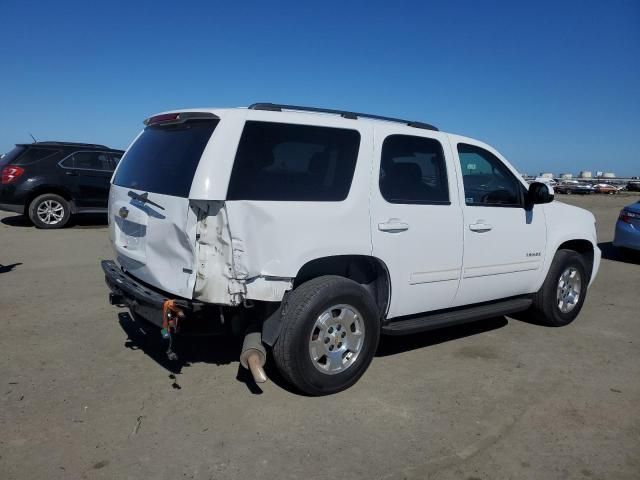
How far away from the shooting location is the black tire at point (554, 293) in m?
5.37

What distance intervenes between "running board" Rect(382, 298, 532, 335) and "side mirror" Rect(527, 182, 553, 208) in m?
0.95

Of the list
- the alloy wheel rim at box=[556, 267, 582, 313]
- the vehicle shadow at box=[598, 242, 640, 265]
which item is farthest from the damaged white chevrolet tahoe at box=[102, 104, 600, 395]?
the vehicle shadow at box=[598, 242, 640, 265]

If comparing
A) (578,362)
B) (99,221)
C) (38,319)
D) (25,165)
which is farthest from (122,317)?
(99,221)

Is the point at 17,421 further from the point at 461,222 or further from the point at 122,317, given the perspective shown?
the point at 461,222

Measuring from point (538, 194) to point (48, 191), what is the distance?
10061 millimetres

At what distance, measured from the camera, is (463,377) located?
4227 mm

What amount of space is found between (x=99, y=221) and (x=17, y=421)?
10.3m

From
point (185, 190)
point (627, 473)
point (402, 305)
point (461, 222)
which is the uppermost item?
point (185, 190)

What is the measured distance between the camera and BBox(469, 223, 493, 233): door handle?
14.8 feet

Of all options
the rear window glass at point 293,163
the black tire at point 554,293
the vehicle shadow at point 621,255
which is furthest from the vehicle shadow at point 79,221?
the vehicle shadow at point 621,255

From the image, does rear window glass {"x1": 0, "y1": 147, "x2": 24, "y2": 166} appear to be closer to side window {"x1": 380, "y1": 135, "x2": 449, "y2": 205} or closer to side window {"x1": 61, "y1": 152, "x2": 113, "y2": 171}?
side window {"x1": 61, "y1": 152, "x2": 113, "y2": 171}

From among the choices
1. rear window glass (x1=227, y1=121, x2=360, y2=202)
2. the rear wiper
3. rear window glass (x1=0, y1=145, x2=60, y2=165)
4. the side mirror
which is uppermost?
rear window glass (x1=0, y1=145, x2=60, y2=165)

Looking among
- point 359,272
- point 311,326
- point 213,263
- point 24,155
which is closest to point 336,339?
point 311,326

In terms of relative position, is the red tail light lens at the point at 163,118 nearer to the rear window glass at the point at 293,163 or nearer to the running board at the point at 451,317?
the rear window glass at the point at 293,163
